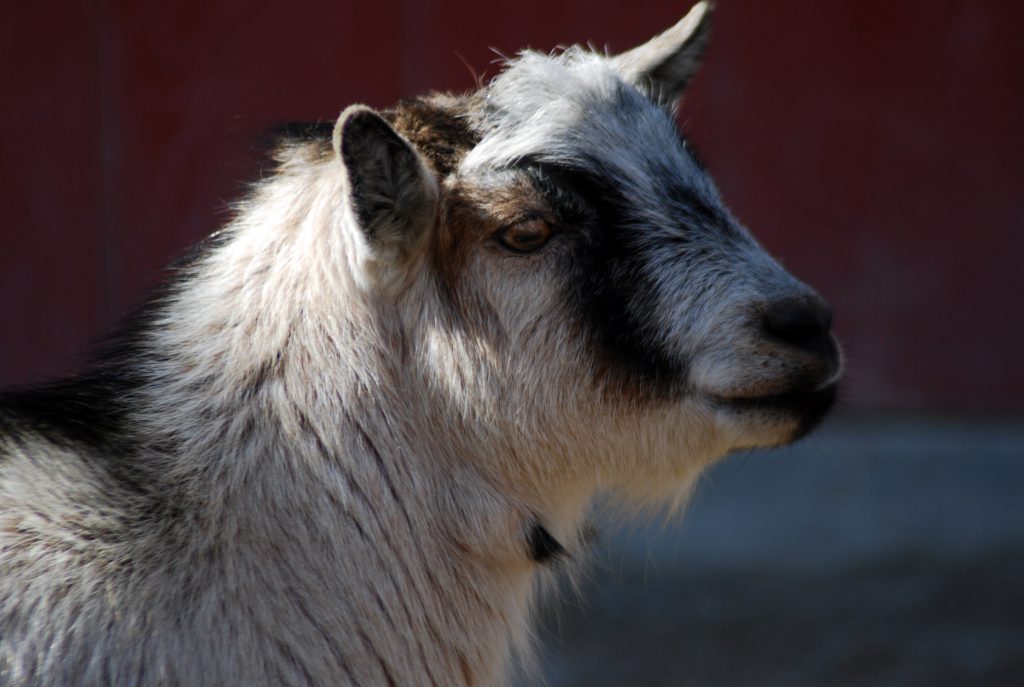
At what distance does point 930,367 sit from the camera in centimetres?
716

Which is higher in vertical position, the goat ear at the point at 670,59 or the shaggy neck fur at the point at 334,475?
the goat ear at the point at 670,59

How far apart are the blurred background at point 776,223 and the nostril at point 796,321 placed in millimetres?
3996

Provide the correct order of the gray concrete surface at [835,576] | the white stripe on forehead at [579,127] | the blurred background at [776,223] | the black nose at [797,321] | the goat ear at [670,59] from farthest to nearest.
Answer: the blurred background at [776,223] < the gray concrete surface at [835,576] < the goat ear at [670,59] < the white stripe on forehead at [579,127] < the black nose at [797,321]

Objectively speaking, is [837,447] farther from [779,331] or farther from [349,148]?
[349,148]

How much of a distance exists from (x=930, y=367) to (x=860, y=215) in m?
0.96

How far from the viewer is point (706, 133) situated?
276 inches

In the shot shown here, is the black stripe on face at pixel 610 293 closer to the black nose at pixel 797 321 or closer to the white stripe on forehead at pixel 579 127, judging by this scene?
the white stripe on forehead at pixel 579 127

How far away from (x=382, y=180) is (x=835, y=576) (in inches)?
192

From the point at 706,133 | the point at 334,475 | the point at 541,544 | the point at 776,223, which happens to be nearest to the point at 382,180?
the point at 334,475

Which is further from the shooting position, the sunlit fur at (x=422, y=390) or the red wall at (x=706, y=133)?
the red wall at (x=706, y=133)

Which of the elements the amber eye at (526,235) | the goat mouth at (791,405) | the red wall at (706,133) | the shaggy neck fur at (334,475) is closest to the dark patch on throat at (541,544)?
the shaggy neck fur at (334,475)

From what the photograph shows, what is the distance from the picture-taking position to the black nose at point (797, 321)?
Answer: 2955 mm

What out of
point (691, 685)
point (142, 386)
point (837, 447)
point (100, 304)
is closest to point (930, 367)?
point (837, 447)

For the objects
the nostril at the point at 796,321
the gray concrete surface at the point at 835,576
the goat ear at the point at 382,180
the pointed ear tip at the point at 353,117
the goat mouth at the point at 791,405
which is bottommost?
the gray concrete surface at the point at 835,576
